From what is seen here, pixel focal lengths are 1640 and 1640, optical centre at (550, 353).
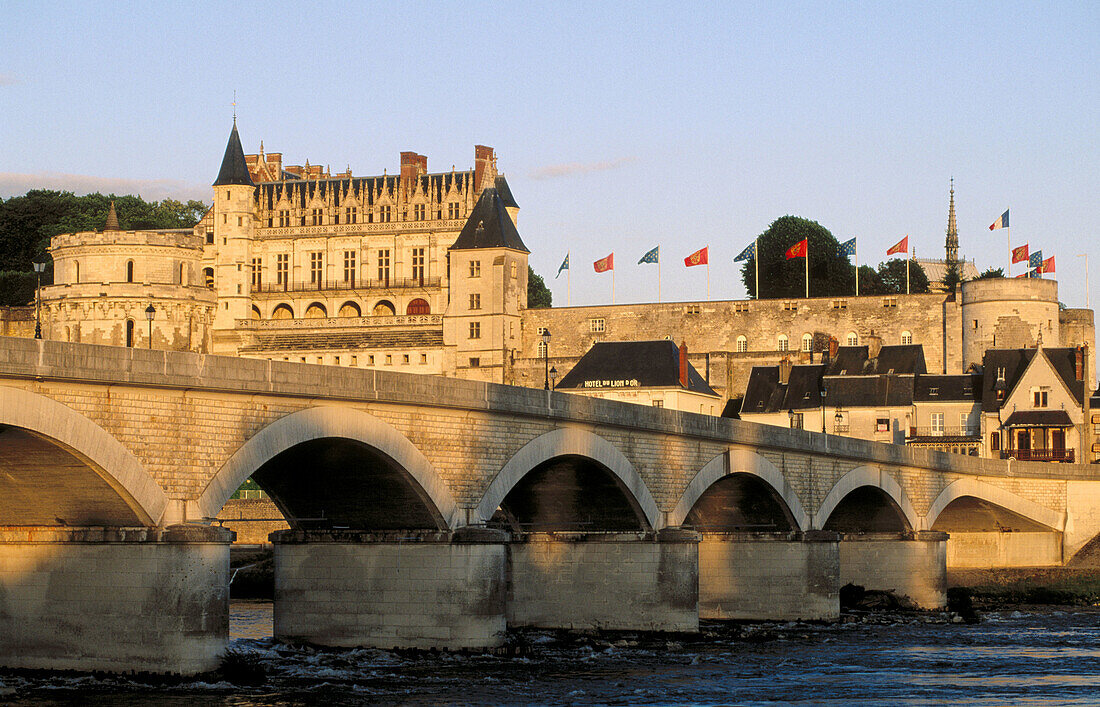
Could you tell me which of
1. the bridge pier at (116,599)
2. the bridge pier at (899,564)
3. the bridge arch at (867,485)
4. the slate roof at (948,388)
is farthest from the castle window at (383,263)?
the bridge pier at (116,599)

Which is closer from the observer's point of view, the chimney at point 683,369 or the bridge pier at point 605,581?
the bridge pier at point 605,581

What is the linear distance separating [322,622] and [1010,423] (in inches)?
2222

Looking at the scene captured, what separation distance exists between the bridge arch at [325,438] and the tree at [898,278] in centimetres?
10208

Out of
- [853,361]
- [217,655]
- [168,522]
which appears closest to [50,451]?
[168,522]

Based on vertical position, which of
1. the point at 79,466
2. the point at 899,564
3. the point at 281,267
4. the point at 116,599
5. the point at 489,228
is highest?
the point at 489,228

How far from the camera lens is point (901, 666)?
121 feet

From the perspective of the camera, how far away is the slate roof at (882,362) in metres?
89.8

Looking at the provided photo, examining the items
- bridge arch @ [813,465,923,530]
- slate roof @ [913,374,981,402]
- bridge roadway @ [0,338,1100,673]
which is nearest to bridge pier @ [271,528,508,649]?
bridge roadway @ [0,338,1100,673]

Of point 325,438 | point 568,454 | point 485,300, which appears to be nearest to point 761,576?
point 568,454

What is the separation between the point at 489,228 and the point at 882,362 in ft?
100

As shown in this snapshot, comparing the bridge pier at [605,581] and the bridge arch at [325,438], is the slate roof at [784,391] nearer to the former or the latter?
the bridge pier at [605,581]

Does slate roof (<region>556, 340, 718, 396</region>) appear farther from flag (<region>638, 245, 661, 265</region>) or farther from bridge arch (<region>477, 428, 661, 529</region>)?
bridge arch (<region>477, 428, 661, 529</region>)

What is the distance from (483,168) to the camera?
118m

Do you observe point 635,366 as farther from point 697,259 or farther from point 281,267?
point 281,267
